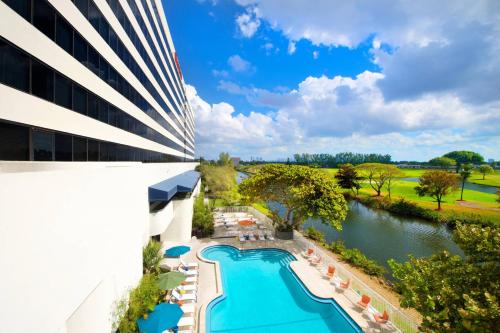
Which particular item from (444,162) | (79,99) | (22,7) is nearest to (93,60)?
(79,99)

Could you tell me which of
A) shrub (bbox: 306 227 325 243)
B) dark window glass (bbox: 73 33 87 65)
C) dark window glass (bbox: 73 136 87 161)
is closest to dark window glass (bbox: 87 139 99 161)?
dark window glass (bbox: 73 136 87 161)

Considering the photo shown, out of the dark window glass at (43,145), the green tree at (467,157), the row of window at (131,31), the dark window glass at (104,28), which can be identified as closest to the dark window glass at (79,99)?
the dark window glass at (43,145)

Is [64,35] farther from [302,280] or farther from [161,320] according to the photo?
[302,280]

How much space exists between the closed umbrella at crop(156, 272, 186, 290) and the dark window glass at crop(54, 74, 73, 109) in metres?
9.49

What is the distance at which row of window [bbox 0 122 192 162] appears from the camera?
7.33 metres

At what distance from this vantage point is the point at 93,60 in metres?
11.8

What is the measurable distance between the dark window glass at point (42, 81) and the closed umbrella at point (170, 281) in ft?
31.7

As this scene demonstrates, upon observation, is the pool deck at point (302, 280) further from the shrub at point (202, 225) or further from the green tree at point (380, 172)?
the green tree at point (380, 172)

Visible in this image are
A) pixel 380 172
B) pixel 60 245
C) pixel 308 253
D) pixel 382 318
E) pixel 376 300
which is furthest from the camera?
pixel 380 172

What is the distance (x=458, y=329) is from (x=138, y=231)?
489 inches

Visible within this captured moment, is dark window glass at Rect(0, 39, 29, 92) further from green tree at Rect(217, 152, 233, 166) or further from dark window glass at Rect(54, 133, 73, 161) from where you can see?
green tree at Rect(217, 152, 233, 166)

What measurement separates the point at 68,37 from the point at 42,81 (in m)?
2.84

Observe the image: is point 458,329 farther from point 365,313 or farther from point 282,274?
point 282,274

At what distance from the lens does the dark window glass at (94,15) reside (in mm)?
11332
